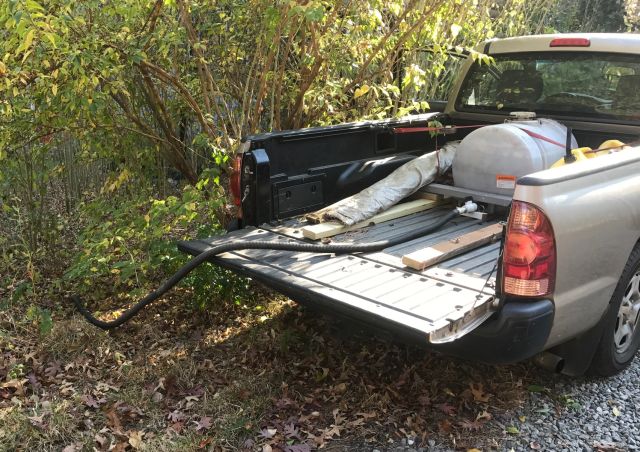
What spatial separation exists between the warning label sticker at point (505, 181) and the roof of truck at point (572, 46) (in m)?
1.32

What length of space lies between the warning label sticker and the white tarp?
1.88 feet

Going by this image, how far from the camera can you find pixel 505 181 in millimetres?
4391

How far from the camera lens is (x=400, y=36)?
211 inches

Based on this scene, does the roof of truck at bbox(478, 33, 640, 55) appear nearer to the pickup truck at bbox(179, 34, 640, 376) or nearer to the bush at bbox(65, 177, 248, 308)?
the pickup truck at bbox(179, 34, 640, 376)

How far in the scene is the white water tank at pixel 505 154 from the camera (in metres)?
4.36

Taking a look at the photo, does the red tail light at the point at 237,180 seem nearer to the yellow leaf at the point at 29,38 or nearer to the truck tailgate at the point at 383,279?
the truck tailgate at the point at 383,279

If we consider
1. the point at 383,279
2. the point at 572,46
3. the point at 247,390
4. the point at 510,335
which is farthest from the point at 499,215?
the point at 247,390

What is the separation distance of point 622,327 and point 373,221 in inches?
66.3

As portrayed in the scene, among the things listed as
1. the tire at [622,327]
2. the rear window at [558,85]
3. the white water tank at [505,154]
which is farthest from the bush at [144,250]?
the tire at [622,327]

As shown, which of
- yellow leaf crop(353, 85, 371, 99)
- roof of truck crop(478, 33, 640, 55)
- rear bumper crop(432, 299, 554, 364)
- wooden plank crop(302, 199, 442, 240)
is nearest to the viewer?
rear bumper crop(432, 299, 554, 364)

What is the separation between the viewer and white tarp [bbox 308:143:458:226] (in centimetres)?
430

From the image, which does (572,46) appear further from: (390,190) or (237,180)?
(237,180)

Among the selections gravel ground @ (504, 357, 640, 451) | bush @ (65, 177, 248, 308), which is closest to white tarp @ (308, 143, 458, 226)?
bush @ (65, 177, 248, 308)

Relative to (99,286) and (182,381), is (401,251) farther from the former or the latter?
(99,286)
